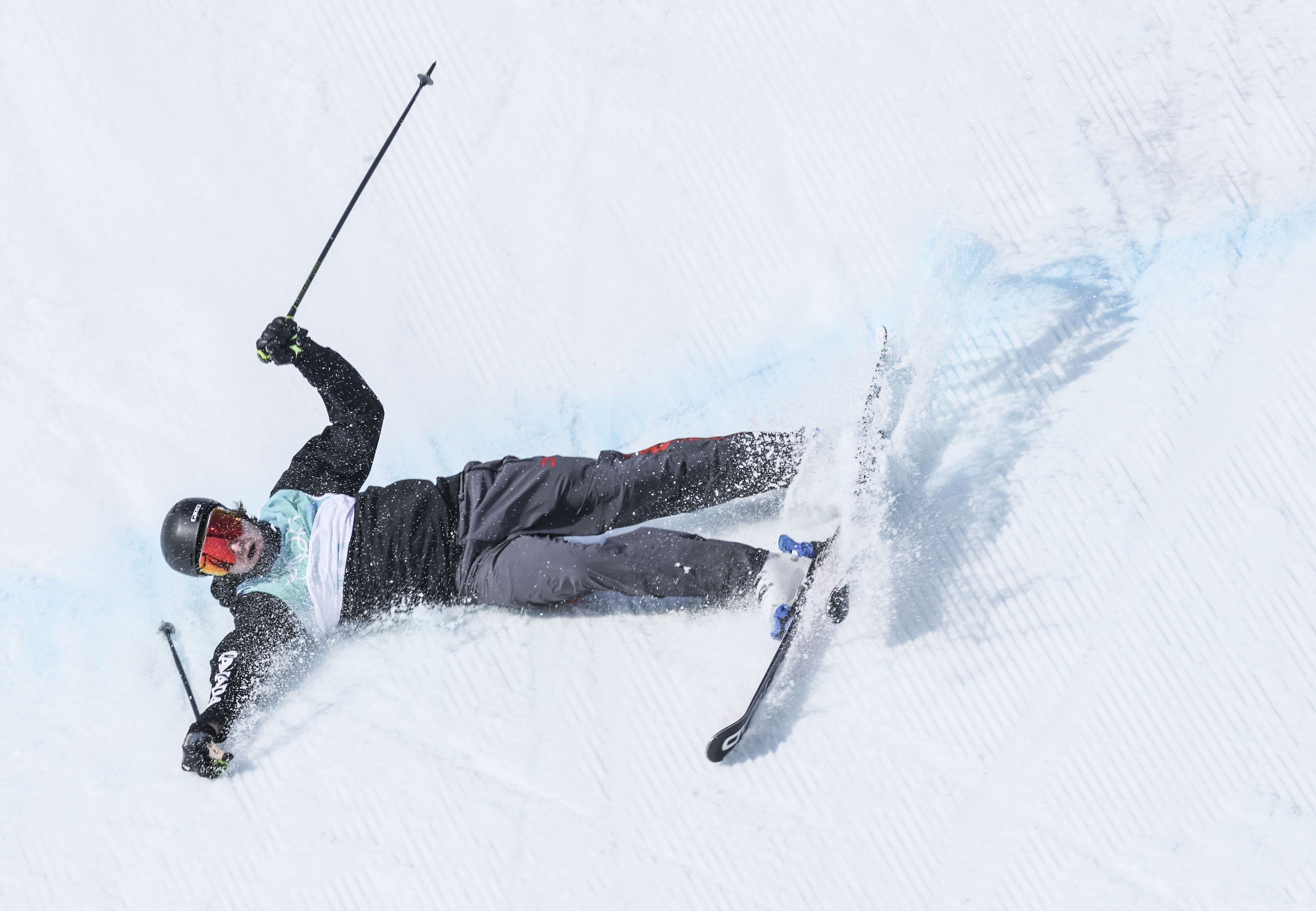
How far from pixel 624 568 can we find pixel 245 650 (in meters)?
1.27

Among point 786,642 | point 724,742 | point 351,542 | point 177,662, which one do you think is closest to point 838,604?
point 786,642

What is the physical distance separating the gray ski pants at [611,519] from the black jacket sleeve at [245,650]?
1.92 ft

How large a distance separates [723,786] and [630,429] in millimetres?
1423

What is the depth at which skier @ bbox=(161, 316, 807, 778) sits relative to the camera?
3.03 meters

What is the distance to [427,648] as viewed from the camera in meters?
3.41

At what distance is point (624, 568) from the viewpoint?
3010 mm

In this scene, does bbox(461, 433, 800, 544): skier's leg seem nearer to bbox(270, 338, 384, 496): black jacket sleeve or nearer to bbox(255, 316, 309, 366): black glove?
bbox(270, 338, 384, 496): black jacket sleeve

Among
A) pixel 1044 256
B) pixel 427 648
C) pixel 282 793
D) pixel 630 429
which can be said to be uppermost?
pixel 1044 256

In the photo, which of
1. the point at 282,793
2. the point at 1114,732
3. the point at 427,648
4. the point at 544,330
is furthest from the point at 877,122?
the point at 282,793

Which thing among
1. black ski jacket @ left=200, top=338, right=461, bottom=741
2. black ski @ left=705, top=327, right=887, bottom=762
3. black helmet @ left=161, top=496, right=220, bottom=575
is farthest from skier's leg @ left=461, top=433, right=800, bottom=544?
black helmet @ left=161, top=496, right=220, bottom=575

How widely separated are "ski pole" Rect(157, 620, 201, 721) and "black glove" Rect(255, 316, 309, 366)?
1149 millimetres

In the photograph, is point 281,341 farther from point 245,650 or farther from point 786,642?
point 786,642

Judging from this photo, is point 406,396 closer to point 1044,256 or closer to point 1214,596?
point 1044,256

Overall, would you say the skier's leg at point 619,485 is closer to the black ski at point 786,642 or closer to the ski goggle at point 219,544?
the black ski at point 786,642
